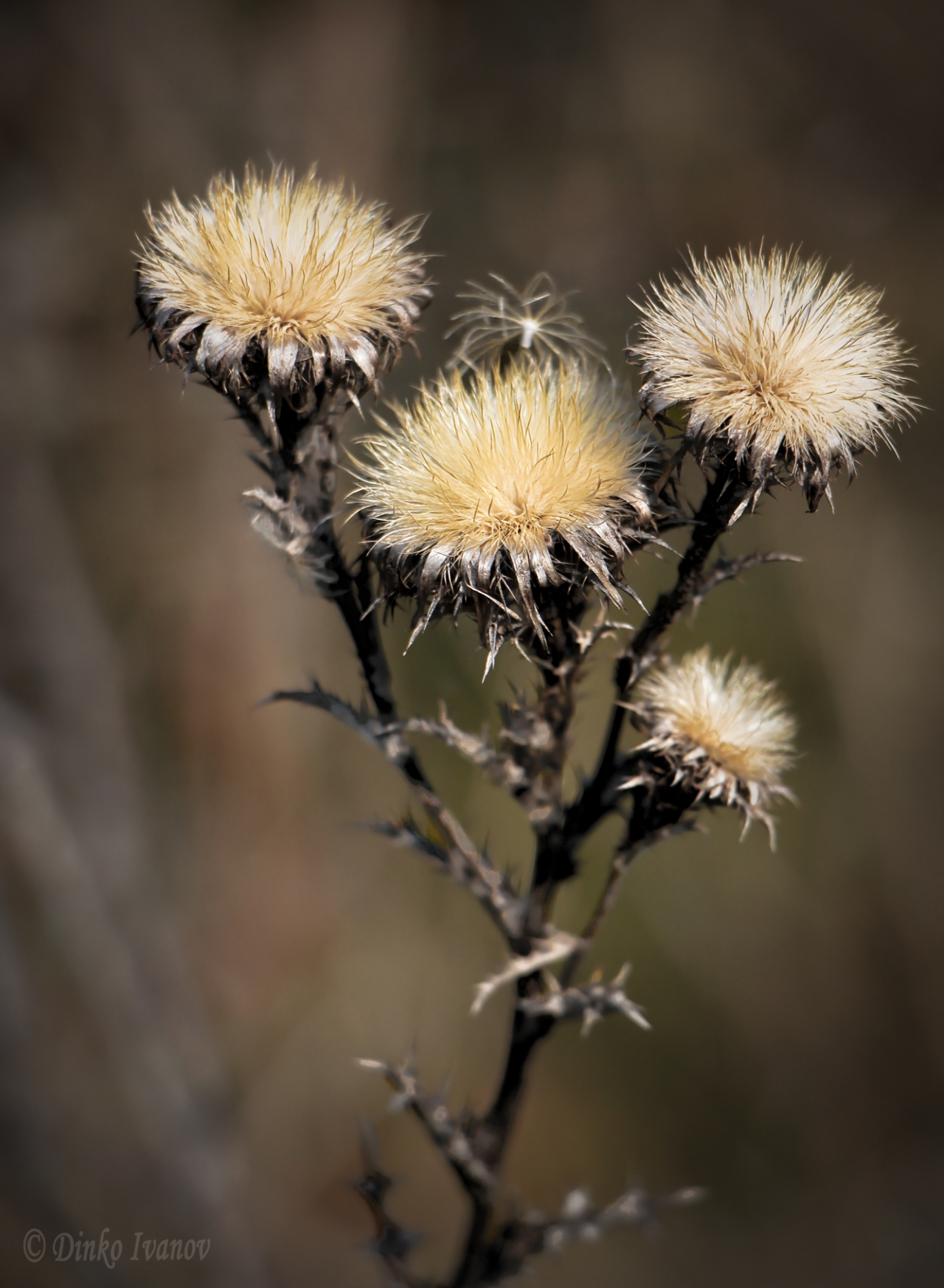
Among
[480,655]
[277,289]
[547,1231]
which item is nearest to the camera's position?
[277,289]

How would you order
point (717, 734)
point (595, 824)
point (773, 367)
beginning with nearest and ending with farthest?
1. point (773, 367)
2. point (717, 734)
3. point (595, 824)

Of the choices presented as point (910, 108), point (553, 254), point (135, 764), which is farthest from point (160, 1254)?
Result: point (910, 108)

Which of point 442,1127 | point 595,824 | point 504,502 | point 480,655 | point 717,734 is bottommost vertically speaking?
point 442,1127

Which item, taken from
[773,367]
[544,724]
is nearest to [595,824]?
[544,724]

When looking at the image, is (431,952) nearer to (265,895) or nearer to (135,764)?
(265,895)

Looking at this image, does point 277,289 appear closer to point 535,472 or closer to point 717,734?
point 535,472
